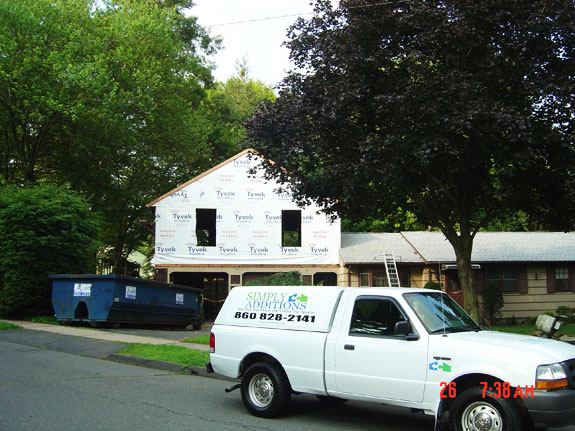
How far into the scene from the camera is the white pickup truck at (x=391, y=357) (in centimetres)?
576

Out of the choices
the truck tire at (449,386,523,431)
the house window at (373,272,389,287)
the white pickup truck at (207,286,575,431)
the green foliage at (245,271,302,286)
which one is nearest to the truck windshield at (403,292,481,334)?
the white pickup truck at (207,286,575,431)

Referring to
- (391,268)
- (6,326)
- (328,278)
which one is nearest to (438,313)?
(6,326)

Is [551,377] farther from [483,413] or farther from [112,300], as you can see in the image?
[112,300]

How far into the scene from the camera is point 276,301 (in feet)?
26.3

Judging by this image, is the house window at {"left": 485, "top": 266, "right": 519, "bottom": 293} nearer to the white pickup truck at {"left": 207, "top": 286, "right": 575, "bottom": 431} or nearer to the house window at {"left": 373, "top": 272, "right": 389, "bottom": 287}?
the house window at {"left": 373, "top": 272, "right": 389, "bottom": 287}

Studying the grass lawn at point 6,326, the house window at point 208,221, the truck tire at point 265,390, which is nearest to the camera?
the truck tire at point 265,390

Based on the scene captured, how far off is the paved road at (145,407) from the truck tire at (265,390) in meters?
0.15

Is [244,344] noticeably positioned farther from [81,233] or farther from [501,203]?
[81,233]

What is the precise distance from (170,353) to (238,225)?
634 inches

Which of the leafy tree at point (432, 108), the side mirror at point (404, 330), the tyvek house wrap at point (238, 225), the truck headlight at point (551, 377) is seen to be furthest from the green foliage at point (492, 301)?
the truck headlight at point (551, 377)

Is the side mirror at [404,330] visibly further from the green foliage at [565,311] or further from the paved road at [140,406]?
the green foliage at [565,311]

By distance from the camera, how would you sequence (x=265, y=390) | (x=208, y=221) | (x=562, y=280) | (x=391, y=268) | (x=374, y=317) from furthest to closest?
(x=208, y=221), (x=562, y=280), (x=391, y=268), (x=265, y=390), (x=374, y=317)

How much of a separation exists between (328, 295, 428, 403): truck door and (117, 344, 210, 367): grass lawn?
5285 mm

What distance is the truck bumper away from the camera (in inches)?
219
